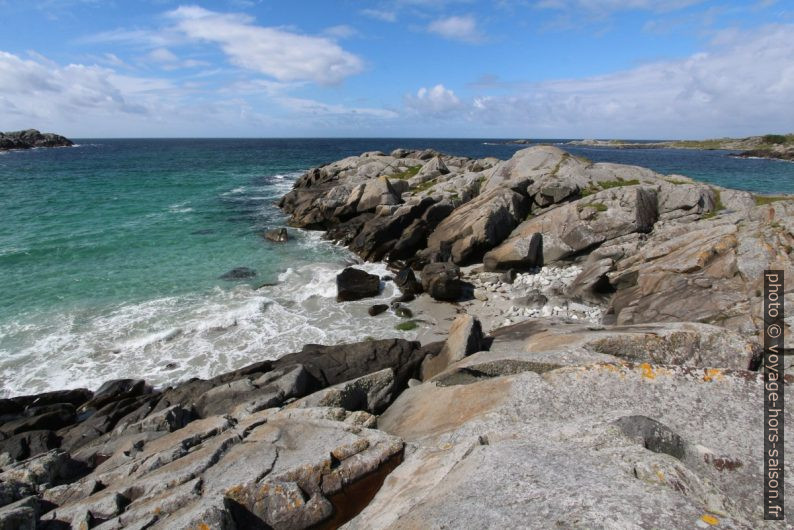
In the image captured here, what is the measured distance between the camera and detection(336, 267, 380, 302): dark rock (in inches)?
1101

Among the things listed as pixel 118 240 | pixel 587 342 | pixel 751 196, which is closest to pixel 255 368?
pixel 587 342

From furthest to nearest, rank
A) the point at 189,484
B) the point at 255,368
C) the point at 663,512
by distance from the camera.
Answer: the point at 255,368 < the point at 189,484 < the point at 663,512

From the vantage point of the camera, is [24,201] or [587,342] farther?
[24,201]

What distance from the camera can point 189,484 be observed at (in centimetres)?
845

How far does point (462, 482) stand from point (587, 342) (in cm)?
685

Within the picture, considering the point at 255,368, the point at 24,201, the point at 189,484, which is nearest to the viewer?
the point at 189,484

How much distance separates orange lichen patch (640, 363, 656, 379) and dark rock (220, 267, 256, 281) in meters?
28.0

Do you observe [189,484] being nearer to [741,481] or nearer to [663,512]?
[663,512]

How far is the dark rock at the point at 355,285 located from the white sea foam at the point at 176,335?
0.66 m

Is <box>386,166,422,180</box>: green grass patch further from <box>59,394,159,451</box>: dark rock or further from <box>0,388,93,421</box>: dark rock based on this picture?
<box>59,394,159,451</box>: dark rock

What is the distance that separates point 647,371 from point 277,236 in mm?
37898

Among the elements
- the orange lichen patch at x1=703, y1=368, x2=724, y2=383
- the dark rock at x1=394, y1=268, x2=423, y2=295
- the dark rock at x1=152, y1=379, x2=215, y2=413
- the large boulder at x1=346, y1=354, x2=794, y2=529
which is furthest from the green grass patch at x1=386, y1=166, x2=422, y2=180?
the orange lichen patch at x1=703, y1=368, x2=724, y2=383

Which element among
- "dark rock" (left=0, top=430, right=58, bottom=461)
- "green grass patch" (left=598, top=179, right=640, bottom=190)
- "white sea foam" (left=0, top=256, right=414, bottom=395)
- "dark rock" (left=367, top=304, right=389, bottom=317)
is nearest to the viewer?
"dark rock" (left=0, top=430, right=58, bottom=461)

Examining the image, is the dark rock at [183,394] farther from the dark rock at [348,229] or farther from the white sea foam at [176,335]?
the dark rock at [348,229]
